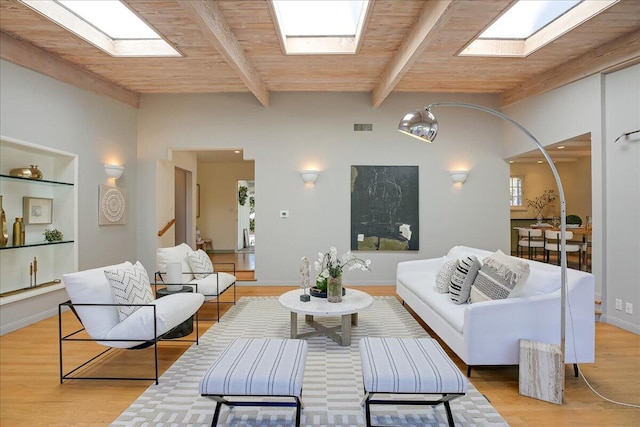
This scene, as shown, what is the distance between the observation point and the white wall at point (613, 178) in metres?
3.49

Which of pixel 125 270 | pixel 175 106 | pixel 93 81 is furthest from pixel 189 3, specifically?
pixel 175 106

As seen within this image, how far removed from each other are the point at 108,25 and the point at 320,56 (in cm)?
238

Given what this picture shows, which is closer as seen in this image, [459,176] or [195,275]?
[195,275]

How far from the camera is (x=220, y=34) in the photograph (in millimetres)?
3238

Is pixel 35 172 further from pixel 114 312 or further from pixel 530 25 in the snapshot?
pixel 530 25

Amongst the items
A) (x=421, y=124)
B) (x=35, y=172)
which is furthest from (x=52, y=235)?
(x=421, y=124)

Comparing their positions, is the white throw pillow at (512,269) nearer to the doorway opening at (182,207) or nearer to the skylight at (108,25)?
the skylight at (108,25)

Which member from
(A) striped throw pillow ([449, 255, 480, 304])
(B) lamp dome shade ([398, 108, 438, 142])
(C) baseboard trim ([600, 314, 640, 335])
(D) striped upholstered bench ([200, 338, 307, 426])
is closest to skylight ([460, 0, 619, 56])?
(B) lamp dome shade ([398, 108, 438, 142])

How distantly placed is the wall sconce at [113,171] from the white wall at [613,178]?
626cm

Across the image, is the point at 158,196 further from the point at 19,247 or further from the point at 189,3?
the point at 189,3

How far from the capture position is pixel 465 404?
2.20m

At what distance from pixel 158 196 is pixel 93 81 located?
1.92m

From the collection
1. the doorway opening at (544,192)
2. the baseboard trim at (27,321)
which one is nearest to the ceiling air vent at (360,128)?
the doorway opening at (544,192)

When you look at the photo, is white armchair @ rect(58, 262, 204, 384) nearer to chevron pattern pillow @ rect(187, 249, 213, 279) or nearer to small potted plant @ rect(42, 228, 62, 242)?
chevron pattern pillow @ rect(187, 249, 213, 279)
